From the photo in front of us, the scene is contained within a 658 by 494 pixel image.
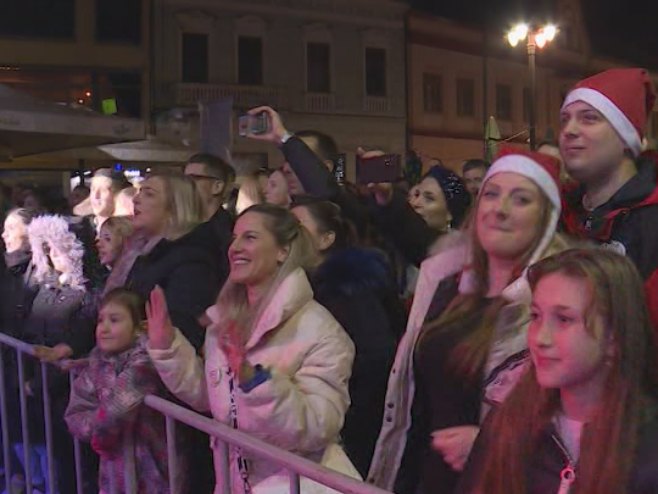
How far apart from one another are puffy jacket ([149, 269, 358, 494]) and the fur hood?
294mm

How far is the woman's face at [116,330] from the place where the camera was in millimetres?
3492

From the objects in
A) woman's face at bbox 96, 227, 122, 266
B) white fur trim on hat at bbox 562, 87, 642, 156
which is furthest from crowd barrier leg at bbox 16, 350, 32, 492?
white fur trim on hat at bbox 562, 87, 642, 156

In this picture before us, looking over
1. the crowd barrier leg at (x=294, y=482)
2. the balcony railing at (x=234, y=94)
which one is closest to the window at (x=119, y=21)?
the balcony railing at (x=234, y=94)

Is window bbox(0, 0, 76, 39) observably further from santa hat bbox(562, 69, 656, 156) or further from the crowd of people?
santa hat bbox(562, 69, 656, 156)

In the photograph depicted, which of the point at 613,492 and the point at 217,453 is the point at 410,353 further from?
the point at 613,492

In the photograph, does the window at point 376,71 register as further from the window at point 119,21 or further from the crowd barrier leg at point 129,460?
the crowd barrier leg at point 129,460

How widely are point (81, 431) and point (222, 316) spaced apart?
2.50ft

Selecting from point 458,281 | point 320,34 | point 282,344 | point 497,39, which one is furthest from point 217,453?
point 497,39

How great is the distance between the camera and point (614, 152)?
256 cm

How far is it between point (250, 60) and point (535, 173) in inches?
931

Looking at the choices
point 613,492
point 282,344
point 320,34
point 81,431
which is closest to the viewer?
point 613,492

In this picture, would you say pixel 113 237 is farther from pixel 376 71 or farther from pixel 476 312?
pixel 376 71

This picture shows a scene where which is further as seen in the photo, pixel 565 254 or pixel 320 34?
pixel 320 34

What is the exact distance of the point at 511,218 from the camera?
245 cm
